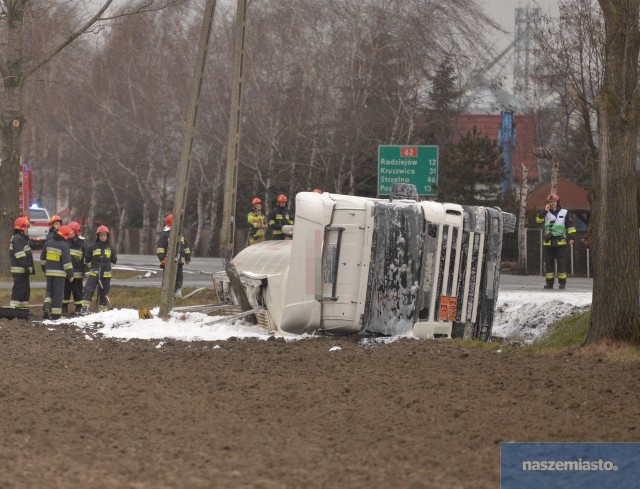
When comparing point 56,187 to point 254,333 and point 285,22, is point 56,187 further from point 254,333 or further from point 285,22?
point 254,333

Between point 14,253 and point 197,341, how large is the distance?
6.39m

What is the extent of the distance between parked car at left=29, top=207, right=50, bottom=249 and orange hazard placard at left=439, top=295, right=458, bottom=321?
35.0m

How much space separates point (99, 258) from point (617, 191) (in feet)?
35.5

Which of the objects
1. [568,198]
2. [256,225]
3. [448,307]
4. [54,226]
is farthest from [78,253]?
[568,198]

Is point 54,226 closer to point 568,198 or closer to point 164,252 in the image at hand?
point 164,252

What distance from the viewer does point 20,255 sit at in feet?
70.5

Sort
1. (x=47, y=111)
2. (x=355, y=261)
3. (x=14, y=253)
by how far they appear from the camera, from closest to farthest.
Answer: (x=355, y=261) → (x=14, y=253) → (x=47, y=111)

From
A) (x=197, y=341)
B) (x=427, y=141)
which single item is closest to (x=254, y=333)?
(x=197, y=341)

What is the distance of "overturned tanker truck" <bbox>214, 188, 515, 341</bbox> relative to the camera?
15.4 meters

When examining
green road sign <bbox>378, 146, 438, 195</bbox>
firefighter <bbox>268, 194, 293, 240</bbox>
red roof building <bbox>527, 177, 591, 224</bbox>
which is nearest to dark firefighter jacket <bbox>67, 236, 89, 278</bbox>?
firefighter <bbox>268, 194, 293, 240</bbox>

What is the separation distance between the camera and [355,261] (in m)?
15.5

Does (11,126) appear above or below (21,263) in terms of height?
above

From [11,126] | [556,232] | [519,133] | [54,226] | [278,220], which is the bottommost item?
[54,226]

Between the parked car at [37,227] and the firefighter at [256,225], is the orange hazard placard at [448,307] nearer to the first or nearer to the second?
the firefighter at [256,225]
